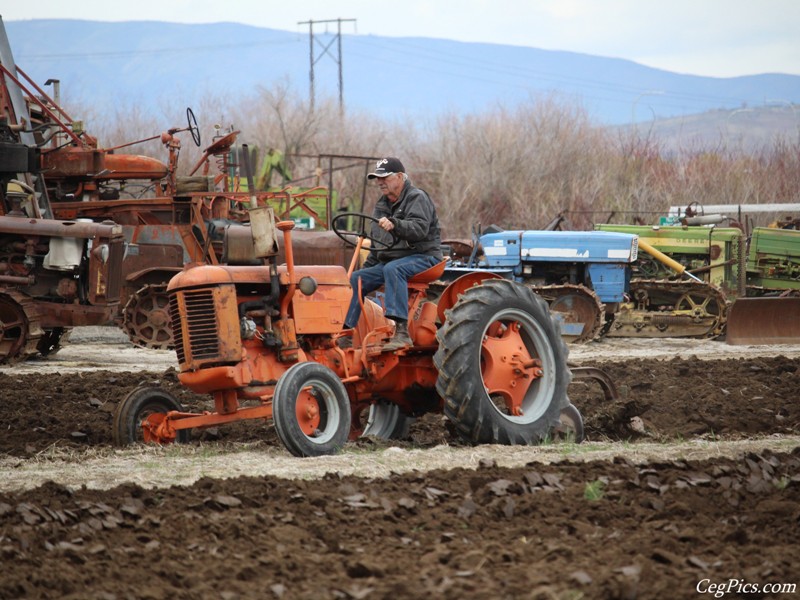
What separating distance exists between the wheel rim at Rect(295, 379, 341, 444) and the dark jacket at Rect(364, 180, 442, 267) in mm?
1129

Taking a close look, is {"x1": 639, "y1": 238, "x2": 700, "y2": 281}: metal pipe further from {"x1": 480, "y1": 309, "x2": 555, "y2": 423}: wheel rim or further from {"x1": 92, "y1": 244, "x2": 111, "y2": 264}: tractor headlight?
{"x1": 480, "y1": 309, "x2": 555, "y2": 423}: wheel rim

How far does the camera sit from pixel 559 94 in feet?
162

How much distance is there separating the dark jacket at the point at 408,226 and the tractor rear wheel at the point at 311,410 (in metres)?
1.04

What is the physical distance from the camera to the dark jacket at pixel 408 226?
8.00 metres

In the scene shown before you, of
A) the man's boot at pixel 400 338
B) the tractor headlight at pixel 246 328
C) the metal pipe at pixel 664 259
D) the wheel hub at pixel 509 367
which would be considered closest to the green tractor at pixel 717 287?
the metal pipe at pixel 664 259

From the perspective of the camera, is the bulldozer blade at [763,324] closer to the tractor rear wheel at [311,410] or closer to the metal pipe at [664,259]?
the metal pipe at [664,259]

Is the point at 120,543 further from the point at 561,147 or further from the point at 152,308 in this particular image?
the point at 561,147

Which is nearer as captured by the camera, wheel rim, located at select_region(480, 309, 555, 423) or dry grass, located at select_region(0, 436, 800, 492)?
dry grass, located at select_region(0, 436, 800, 492)

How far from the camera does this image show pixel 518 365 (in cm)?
829

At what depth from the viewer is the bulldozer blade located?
57.2 feet

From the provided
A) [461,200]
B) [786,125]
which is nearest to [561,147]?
[461,200]

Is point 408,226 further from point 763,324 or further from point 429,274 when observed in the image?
point 763,324

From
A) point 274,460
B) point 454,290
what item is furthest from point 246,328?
point 454,290

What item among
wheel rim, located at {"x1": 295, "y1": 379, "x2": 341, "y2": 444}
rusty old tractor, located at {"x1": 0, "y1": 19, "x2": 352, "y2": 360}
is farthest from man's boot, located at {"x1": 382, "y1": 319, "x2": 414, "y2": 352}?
rusty old tractor, located at {"x1": 0, "y1": 19, "x2": 352, "y2": 360}
